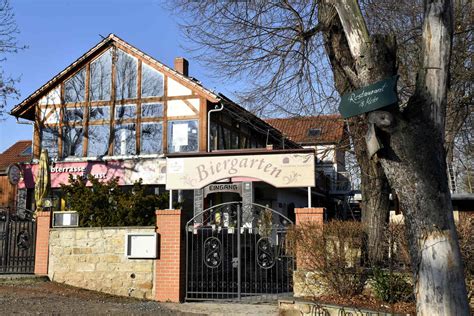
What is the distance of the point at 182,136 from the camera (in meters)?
22.7

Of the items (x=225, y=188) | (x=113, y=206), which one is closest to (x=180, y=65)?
(x=225, y=188)

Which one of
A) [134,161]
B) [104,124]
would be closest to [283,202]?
[134,161]

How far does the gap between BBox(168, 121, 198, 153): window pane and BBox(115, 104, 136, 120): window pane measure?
1946mm

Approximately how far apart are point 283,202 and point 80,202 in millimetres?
13158

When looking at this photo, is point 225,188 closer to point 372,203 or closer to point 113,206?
point 113,206

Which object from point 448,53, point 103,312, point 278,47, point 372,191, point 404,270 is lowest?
point 103,312

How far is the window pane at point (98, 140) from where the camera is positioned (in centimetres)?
2392

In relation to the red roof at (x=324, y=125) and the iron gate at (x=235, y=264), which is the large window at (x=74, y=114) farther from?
the red roof at (x=324, y=125)

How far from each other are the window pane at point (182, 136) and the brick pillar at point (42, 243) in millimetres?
9224

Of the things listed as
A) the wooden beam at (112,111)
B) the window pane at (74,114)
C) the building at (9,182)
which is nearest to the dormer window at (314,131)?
the building at (9,182)

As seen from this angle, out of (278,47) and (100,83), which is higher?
(100,83)

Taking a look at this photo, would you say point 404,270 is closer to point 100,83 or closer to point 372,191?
point 372,191

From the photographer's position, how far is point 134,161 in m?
23.3

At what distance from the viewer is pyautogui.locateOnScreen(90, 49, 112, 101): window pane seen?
24.3 m
